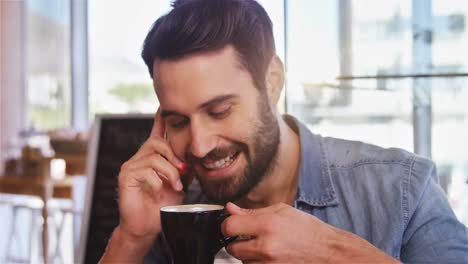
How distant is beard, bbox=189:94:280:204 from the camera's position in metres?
0.69

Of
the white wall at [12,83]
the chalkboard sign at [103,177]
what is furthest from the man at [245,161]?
the white wall at [12,83]

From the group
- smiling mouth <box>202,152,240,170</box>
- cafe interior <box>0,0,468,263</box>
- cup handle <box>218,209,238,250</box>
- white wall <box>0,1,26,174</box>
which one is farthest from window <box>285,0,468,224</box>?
white wall <box>0,1,26,174</box>

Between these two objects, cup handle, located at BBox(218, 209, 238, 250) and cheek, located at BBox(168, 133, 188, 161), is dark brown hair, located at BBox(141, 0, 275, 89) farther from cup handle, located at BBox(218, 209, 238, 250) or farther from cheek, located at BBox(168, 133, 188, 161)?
cup handle, located at BBox(218, 209, 238, 250)

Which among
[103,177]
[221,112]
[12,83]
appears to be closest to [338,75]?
[221,112]

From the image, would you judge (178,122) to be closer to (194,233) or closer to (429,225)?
(194,233)

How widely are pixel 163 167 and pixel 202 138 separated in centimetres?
8

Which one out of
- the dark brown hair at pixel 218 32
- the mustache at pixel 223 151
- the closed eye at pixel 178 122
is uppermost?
the dark brown hair at pixel 218 32

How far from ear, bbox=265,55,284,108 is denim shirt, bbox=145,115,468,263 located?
0.05m

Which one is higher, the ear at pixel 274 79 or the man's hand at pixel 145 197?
the ear at pixel 274 79

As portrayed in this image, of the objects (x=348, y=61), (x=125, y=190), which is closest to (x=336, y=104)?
(x=348, y=61)

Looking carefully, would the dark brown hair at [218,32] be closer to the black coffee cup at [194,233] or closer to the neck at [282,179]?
the neck at [282,179]

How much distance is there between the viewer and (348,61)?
714 millimetres

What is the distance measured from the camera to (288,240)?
21.7 inches

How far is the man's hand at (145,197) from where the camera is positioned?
0.72m
